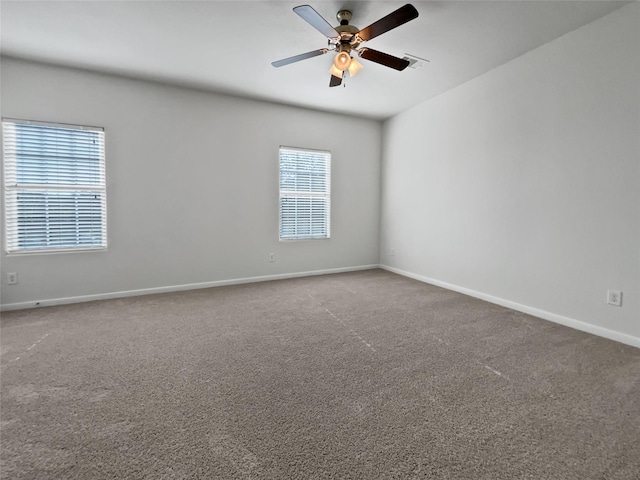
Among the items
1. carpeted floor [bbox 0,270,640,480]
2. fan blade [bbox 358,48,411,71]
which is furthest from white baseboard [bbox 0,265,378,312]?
fan blade [bbox 358,48,411,71]

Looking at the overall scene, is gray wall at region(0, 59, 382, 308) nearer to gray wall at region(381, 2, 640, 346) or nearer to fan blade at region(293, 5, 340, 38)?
gray wall at region(381, 2, 640, 346)

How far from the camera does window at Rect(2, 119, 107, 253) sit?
10.2ft

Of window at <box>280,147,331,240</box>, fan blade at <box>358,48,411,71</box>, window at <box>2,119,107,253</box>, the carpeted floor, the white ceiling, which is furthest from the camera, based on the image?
window at <box>280,147,331,240</box>

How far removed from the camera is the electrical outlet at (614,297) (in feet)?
7.88

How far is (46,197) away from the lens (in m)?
3.24

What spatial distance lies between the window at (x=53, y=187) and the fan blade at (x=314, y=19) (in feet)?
9.42

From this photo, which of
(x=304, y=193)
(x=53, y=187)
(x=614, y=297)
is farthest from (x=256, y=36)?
(x=614, y=297)

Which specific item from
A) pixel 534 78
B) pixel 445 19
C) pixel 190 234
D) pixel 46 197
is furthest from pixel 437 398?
pixel 46 197

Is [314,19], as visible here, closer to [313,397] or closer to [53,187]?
[313,397]

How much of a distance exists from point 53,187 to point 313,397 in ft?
12.0

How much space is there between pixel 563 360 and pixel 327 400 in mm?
1787

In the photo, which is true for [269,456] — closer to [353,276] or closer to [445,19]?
[445,19]

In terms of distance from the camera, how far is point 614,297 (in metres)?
2.43

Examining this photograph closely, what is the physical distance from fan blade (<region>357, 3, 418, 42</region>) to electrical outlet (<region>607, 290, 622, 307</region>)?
2.69m
